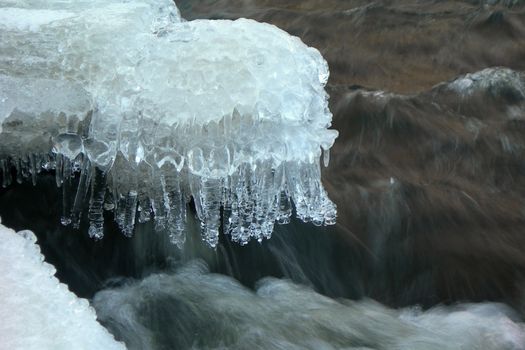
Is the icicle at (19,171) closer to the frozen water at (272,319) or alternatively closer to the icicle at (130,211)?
the icicle at (130,211)

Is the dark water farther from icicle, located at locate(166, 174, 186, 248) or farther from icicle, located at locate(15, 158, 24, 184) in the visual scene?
icicle, located at locate(166, 174, 186, 248)

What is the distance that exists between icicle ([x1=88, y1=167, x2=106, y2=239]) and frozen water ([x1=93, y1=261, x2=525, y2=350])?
8.9 inches

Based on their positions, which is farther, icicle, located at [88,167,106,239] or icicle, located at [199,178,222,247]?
icicle, located at [88,167,106,239]

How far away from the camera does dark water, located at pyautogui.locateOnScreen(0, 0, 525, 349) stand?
2416 mm

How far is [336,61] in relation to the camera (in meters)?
4.84

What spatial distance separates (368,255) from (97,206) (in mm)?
1123

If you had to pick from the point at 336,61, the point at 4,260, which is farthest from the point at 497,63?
the point at 4,260

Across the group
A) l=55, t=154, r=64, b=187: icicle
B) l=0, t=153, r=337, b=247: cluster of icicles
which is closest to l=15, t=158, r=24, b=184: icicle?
l=0, t=153, r=337, b=247: cluster of icicles

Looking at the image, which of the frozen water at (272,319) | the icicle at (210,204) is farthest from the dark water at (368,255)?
the icicle at (210,204)

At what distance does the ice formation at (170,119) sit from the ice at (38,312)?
56 cm

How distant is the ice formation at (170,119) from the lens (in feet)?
7.30

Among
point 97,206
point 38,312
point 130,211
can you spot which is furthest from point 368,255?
point 38,312

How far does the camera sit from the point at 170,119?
A: 87.2 inches

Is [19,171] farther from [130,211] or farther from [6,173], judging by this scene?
[130,211]
